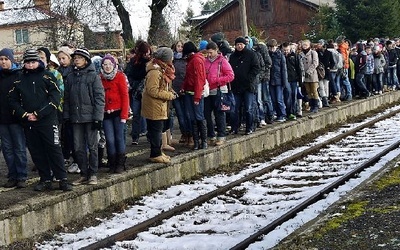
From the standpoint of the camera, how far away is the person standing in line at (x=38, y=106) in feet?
28.0

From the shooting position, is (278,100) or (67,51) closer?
(67,51)

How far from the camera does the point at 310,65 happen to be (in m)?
17.1

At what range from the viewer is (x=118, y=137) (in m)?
9.98

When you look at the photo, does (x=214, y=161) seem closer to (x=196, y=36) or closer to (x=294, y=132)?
(x=294, y=132)

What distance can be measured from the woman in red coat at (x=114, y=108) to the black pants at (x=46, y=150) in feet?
4.01

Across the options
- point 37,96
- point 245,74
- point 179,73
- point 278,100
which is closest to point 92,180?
point 37,96

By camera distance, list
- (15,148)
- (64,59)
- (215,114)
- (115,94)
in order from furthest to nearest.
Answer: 1. (215,114)
2. (115,94)
3. (64,59)
4. (15,148)

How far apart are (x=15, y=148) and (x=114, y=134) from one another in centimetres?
143

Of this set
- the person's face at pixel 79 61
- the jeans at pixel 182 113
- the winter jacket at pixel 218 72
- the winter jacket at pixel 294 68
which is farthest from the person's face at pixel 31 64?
the winter jacket at pixel 294 68

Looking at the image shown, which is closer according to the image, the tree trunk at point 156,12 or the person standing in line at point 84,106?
the person standing in line at point 84,106

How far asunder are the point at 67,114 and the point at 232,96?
431 cm

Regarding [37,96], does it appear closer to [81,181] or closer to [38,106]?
[38,106]

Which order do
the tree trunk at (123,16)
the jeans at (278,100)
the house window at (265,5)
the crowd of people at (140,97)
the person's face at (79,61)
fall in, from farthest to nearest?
1. the house window at (265,5)
2. the tree trunk at (123,16)
3. the jeans at (278,100)
4. the person's face at (79,61)
5. the crowd of people at (140,97)

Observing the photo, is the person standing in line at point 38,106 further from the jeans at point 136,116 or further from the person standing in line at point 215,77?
the person standing in line at point 215,77
